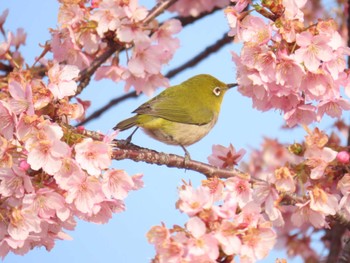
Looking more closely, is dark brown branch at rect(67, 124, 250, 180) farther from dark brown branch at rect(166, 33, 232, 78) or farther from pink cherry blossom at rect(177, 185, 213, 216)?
dark brown branch at rect(166, 33, 232, 78)

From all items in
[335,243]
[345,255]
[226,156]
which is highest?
[226,156]

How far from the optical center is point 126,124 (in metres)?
6.20

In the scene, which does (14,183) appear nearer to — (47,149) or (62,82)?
(47,149)

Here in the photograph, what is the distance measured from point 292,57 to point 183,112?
2382mm

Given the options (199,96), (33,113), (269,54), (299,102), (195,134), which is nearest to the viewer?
(33,113)

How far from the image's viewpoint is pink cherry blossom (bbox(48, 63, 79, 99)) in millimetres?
4785

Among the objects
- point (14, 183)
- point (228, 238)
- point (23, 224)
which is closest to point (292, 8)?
point (228, 238)

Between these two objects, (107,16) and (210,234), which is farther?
(107,16)

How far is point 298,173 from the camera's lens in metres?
4.68

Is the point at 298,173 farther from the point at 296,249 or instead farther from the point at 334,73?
the point at 296,249

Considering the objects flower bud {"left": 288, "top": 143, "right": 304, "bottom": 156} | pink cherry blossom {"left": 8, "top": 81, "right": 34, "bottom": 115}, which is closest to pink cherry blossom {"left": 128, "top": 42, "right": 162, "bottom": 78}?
pink cherry blossom {"left": 8, "top": 81, "right": 34, "bottom": 115}

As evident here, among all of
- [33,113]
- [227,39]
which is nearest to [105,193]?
[33,113]

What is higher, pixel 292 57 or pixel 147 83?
pixel 292 57

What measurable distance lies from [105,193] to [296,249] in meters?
3.56
